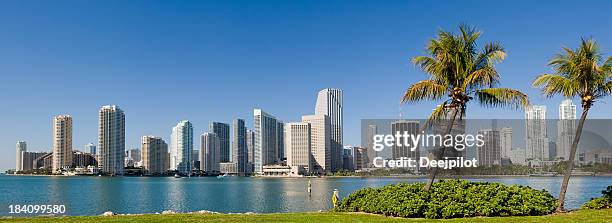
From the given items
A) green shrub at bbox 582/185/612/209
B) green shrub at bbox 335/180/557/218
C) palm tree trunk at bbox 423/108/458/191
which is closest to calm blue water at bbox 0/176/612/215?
green shrub at bbox 582/185/612/209

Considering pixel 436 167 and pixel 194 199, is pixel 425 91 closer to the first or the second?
pixel 436 167

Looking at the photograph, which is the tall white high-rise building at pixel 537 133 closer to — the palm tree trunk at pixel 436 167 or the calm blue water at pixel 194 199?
the calm blue water at pixel 194 199

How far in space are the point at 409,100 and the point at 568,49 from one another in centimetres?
719

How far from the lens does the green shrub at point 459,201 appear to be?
20.0m

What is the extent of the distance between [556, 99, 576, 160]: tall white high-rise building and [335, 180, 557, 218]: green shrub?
5.59 meters

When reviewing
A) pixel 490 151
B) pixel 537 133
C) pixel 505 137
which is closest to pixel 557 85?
pixel 537 133

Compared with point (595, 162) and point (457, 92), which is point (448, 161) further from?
point (595, 162)

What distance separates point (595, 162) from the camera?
118 m

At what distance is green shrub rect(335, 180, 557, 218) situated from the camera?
787 inches

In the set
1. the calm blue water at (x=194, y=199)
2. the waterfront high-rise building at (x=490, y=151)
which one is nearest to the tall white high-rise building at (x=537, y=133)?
the waterfront high-rise building at (x=490, y=151)

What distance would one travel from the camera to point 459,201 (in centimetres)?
2062

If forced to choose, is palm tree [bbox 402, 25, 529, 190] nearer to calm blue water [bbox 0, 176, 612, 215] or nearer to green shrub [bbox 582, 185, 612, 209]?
green shrub [bbox 582, 185, 612, 209]

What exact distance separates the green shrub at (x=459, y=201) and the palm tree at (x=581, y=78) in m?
2.02

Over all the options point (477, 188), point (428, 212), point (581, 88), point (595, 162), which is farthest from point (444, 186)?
point (595, 162)
